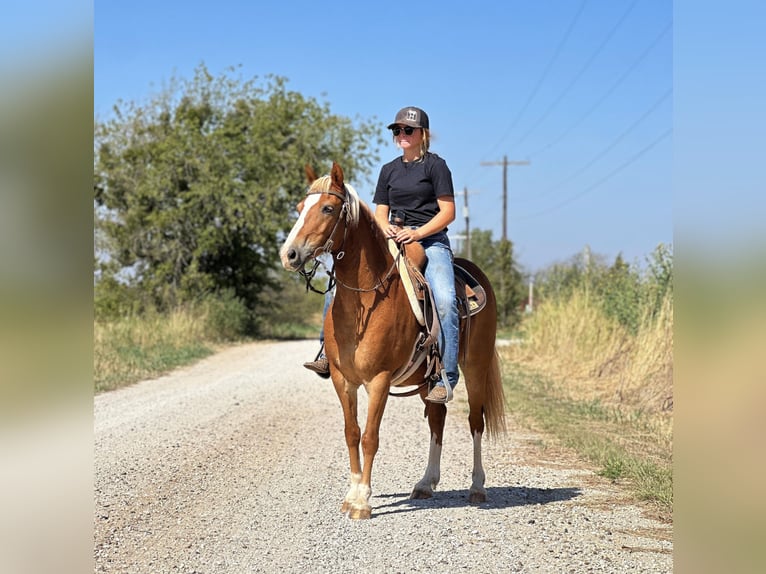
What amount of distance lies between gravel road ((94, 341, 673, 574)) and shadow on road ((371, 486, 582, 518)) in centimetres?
2

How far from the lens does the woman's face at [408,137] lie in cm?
628

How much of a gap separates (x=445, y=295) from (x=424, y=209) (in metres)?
0.69

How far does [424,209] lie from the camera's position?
21.2 ft

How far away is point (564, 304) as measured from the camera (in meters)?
20.8

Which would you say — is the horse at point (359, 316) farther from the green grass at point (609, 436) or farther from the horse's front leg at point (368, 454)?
the green grass at point (609, 436)

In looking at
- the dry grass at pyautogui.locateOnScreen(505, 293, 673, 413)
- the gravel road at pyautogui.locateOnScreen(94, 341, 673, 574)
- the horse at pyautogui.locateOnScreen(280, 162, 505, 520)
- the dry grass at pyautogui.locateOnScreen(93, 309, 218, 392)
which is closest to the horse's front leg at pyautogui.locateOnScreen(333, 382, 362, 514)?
the horse at pyautogui.locateOnScreen(280, 162, 505, 520)

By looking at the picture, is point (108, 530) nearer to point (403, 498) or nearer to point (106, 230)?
point (403, 498)

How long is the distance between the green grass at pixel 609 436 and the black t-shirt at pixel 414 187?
286 centimetres

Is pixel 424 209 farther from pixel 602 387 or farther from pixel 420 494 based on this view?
pixel 602 387

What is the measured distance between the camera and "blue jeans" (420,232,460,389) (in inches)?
254

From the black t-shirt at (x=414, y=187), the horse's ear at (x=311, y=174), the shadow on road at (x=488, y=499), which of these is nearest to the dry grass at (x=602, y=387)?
the shadow on road at (x=488, y=499)

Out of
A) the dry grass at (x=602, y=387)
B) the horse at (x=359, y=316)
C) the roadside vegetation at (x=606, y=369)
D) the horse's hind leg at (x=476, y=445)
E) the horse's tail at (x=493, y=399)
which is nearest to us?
the horse at (x=359, y=316)

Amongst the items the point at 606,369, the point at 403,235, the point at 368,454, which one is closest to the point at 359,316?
the point at 403,235
